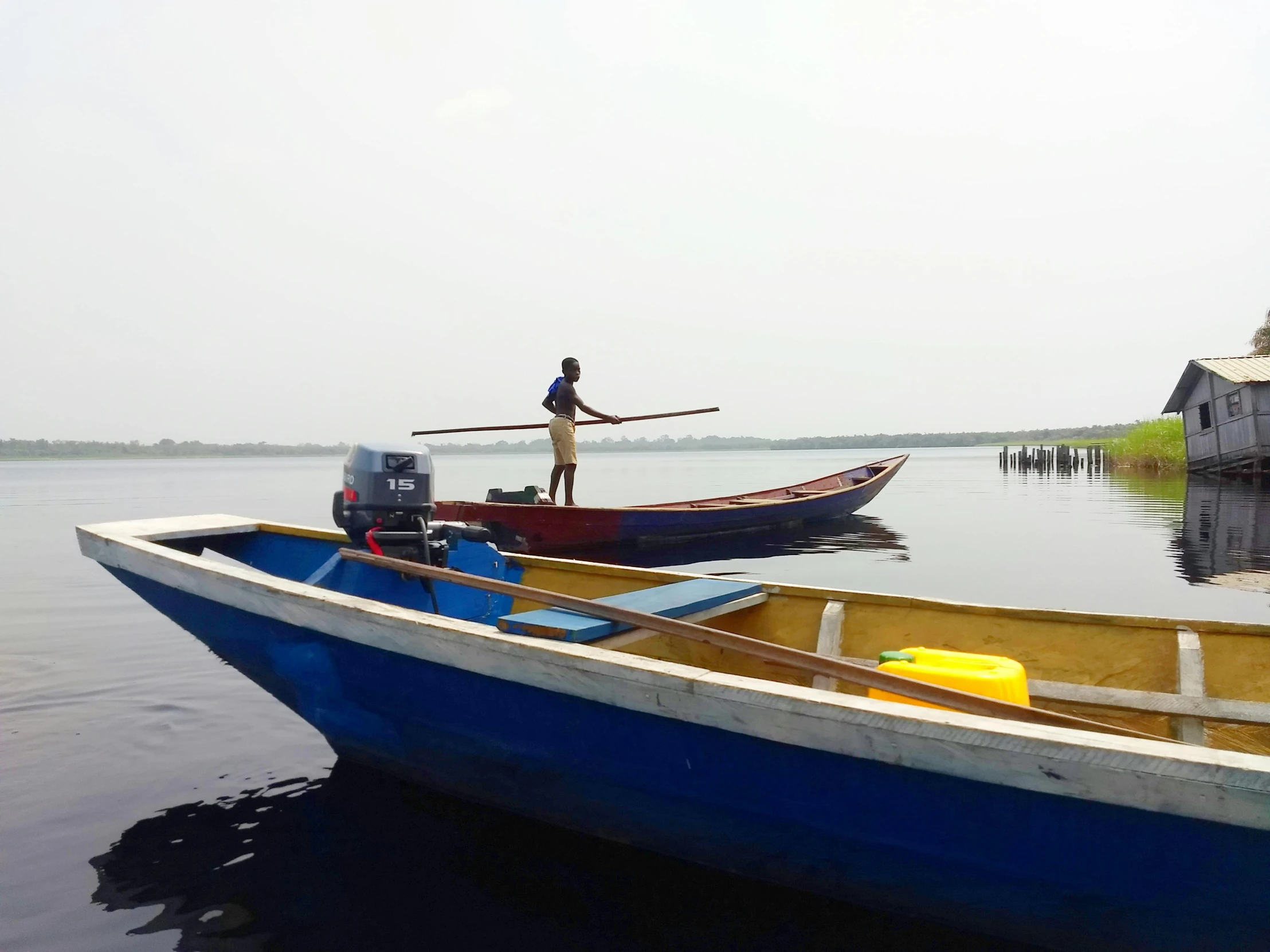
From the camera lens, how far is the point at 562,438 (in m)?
11.6

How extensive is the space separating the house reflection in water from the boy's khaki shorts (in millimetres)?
8390

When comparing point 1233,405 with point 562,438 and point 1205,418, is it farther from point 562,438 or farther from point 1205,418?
point 562,438

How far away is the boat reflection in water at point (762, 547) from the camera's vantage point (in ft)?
39.4

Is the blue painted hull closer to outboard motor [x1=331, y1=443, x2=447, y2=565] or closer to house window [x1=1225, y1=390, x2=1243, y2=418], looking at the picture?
outboard motor [x1=331, y1=443, x2=447, y2=565]

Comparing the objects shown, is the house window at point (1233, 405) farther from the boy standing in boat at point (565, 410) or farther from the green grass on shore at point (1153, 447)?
the boy standing in boat at point (565, 410)

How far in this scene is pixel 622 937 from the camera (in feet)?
9.38

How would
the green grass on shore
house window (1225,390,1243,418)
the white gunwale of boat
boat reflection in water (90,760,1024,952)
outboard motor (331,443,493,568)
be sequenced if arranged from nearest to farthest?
the white gunwale of boat, boat reflection in water (90,760,1024,952), outboard motor (331,443,493,568), house window (1225,390,1243,418), the green grass on shore

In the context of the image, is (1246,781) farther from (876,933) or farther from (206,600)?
(206,600)

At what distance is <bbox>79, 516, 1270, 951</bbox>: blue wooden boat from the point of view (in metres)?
2.05

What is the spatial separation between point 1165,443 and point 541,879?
124 ft

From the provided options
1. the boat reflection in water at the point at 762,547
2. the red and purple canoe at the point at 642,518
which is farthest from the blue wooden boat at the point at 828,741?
the boat reflection in water at the point at 762,547

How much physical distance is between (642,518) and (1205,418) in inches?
981

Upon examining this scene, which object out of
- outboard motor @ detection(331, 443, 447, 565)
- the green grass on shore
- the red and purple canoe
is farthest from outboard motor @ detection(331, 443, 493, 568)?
the green grass on shore

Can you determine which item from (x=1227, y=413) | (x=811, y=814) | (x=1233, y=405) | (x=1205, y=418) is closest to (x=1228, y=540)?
(x=811, y=814)
